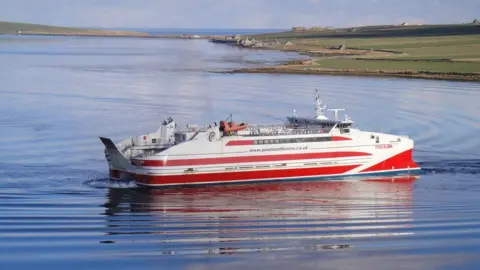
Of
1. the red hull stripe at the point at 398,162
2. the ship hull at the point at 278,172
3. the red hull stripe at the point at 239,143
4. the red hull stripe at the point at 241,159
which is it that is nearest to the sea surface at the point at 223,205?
the ship hull at the point at 278,172

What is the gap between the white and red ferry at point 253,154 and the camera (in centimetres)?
3706

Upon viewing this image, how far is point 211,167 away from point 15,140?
15716 millimetres

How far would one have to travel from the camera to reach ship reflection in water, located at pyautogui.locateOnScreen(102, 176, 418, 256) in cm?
2659

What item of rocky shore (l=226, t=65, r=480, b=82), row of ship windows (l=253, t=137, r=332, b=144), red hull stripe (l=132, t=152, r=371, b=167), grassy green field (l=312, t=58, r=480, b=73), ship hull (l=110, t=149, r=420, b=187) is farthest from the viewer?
grassy green field (l=312, t=58, r=480, b=73)

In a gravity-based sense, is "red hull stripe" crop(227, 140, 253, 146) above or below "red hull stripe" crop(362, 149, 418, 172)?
above

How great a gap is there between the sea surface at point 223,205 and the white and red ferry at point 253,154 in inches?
25.7

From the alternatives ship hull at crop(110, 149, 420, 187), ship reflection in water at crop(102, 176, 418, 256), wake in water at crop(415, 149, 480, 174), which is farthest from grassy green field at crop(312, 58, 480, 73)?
ship reflection in water at crop(102, 176, 418, 256)

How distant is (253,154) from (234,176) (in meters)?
1.38

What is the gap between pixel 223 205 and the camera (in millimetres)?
33656

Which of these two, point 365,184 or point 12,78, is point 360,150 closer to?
point 365,184

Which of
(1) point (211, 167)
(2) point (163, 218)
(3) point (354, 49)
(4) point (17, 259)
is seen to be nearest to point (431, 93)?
(1) point (211, 167)

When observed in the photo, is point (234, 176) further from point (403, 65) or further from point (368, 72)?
point (403, 65)

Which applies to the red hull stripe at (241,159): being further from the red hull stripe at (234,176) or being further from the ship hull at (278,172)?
the red hull stripe at (234,176)

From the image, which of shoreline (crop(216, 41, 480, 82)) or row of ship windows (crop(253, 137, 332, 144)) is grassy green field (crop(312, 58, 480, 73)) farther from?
row of ship windows (crop(253, 137, 332, 144))
